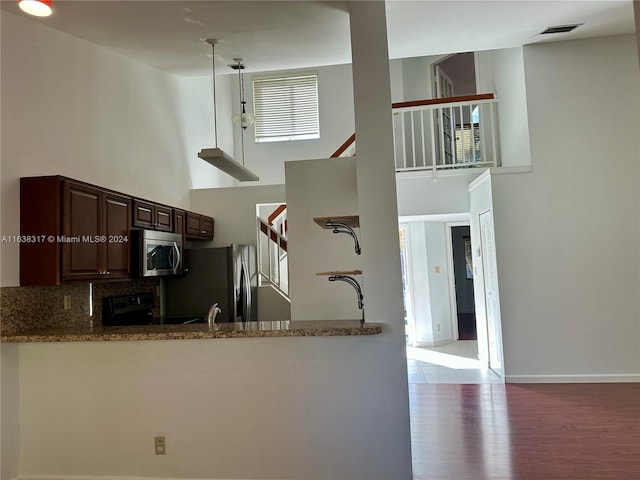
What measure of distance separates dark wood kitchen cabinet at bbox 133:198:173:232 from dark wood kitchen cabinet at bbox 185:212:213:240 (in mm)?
429

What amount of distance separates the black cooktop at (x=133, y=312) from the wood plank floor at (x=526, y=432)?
2392 mm

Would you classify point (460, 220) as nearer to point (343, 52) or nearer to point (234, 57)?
point (343, 52)

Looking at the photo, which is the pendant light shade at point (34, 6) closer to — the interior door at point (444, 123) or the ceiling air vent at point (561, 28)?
the ceiling air vent at point (561, 28)

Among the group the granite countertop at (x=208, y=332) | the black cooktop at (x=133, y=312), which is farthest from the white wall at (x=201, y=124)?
the granite countertop at (x=208, y=332)

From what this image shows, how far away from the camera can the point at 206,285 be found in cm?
458

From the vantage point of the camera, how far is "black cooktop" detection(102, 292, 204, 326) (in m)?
3.52

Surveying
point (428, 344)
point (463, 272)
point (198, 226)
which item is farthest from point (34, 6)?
point (463, 272)

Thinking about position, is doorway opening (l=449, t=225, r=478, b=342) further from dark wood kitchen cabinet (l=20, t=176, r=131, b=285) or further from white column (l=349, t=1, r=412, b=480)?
dark wood kitchen cabinet (l=20, t=176, r=131, b=285)

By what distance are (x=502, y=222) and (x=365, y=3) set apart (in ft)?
9.52

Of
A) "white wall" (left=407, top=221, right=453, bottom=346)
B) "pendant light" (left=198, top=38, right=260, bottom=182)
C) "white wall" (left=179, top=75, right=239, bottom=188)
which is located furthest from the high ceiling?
"white wall" (left=407, top=221, right=453, bottom=346)

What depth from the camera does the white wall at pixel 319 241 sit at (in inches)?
142

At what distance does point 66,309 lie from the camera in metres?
3.08

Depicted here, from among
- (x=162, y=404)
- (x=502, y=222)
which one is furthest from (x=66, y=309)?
(x=502, y=222)

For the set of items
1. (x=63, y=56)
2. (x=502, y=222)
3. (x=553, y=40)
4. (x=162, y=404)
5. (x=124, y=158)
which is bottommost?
(x=162, y=404)
